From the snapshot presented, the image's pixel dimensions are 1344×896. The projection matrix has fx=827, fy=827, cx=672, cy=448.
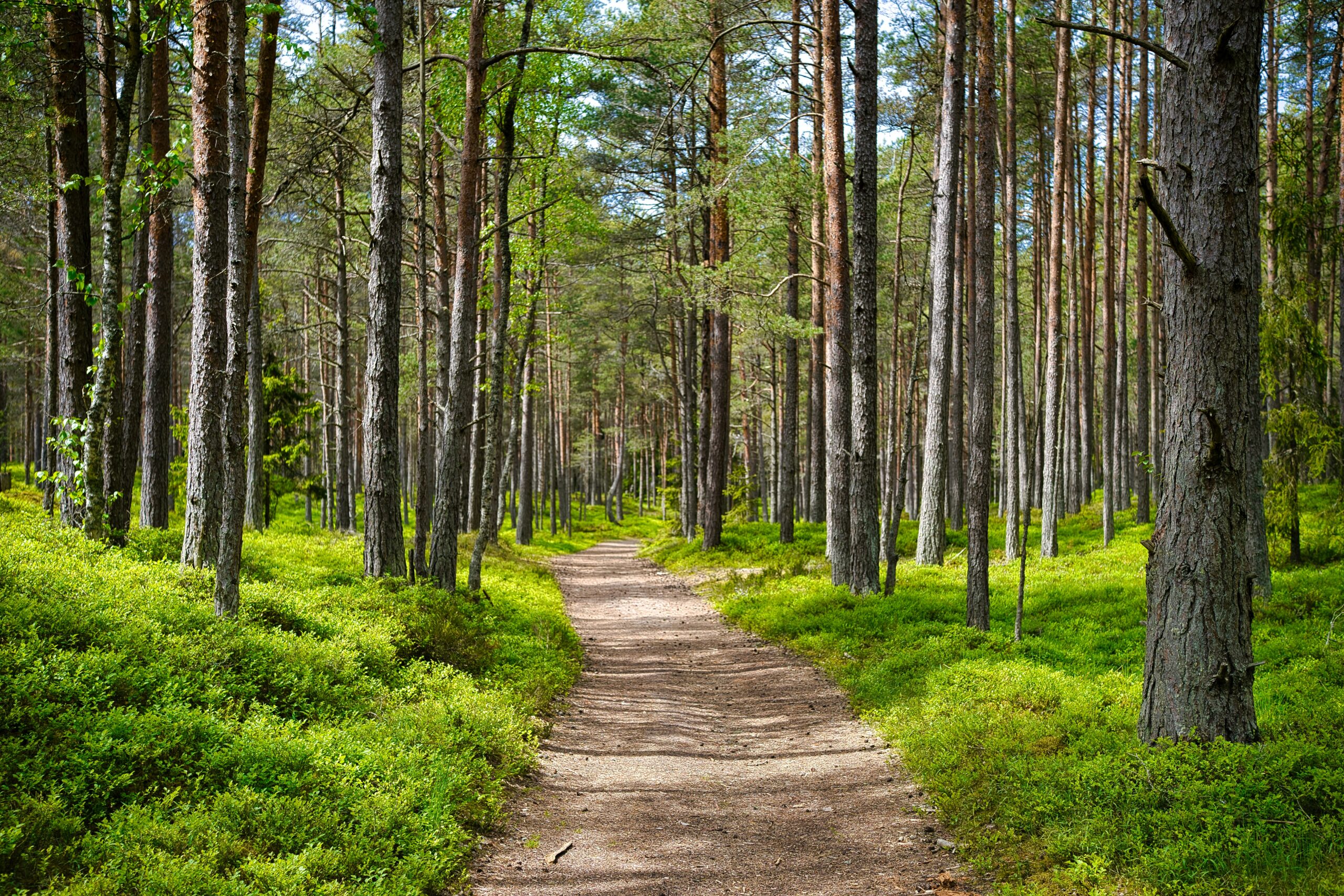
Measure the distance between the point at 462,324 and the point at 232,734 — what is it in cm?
726

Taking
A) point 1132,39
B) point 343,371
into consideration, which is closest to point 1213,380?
point 1132,39

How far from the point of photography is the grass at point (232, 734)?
3818mm

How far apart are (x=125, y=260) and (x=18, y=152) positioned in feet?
37.8

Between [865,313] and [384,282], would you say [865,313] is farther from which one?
[384,282]

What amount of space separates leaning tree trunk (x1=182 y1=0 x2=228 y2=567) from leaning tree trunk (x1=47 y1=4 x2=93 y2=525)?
2.49 metres

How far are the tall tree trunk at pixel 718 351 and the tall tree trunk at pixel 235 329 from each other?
1322 centimetres

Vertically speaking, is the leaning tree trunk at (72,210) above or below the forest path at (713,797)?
above

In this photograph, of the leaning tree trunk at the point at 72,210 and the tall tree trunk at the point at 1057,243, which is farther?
the tall tree trunk at the point at 1057,243

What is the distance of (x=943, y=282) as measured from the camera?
1370 centimetres

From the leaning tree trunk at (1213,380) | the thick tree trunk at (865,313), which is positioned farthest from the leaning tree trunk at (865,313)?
the leaning tree trunk at (1213,380)

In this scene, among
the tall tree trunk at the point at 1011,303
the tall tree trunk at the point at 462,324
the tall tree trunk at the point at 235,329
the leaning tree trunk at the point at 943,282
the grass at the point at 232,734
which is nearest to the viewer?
the grass at the point at 232,734

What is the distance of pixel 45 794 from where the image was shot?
13.1 feet

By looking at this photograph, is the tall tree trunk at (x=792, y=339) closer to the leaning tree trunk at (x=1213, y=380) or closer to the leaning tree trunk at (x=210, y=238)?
the leaning tree trunk at (x=210, y=238)

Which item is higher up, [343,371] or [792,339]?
[792,339]
